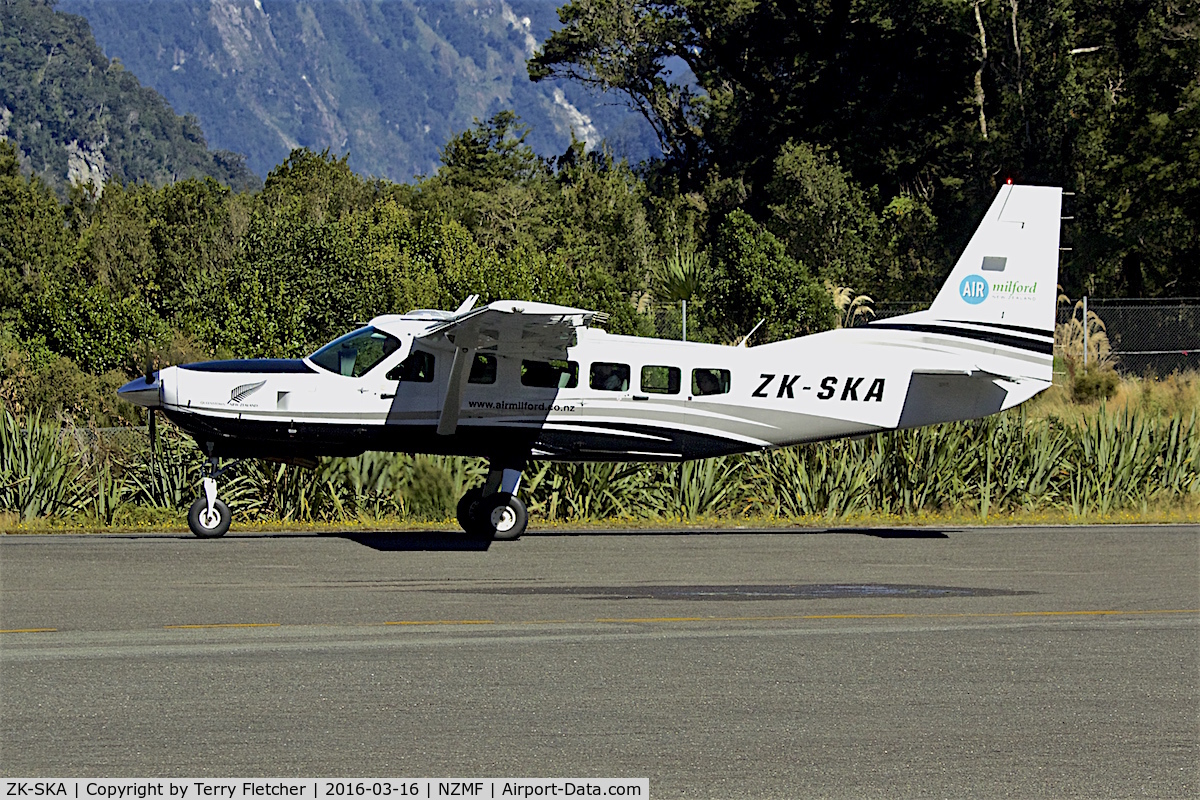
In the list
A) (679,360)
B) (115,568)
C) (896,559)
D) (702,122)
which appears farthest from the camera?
(702,122)

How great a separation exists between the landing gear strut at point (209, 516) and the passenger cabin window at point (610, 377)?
4199mm

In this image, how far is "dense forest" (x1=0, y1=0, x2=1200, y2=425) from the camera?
1089 inches

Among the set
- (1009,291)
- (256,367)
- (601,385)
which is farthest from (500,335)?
(1009,291)

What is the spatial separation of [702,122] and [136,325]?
37.1 metres

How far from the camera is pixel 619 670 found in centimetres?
793

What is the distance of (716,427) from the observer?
645 inches

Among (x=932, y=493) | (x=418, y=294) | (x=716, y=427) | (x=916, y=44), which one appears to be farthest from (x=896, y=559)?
(x=916, y=44)

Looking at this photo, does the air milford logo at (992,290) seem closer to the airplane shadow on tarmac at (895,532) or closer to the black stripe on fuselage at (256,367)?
the airplane shadow on tarmac at (895,532)

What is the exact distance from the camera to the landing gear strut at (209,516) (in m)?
15.5

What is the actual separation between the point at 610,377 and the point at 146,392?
4.95 m

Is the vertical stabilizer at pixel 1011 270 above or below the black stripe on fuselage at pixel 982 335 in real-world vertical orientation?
above

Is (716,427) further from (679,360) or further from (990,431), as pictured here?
(990,431)
